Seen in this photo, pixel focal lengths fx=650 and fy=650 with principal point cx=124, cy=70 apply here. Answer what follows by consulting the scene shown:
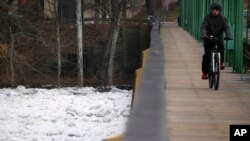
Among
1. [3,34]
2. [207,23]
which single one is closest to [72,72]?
[3,34]

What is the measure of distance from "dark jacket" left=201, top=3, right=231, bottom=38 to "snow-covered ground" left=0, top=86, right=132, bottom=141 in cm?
436

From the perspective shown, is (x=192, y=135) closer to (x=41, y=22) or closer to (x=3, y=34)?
(x=3, y=34)

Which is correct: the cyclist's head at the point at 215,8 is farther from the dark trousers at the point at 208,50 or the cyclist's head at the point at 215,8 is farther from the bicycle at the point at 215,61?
the dark trousers at the point at 208,50

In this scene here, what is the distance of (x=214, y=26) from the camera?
40.1ft

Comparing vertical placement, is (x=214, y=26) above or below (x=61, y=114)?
above

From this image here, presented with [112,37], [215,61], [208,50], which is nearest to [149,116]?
[215,61]

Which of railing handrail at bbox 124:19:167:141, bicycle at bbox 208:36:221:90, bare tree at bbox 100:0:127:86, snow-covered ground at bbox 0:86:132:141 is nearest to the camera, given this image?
railing handrail at bbox 124:19:167:141

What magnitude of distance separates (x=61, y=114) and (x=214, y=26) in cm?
1212

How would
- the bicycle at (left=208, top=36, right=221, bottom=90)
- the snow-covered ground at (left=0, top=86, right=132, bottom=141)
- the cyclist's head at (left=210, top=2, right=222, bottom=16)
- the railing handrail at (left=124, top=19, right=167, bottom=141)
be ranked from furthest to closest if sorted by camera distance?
1. the snow-covered ground at (left=0, top=86, right=132, bottom=141)
2. the bicycle at (left=208, top=36, right=221, bottom=90)
3. the cyclist's head at (left=210, top=2, right=222, bottom=16)
4. the railing handrail at (left=124, top=19, right=167, bottom=141)

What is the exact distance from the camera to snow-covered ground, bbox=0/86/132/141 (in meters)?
19.6

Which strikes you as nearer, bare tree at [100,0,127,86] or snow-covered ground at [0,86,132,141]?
snow-covered ground at [0,86,132,141]

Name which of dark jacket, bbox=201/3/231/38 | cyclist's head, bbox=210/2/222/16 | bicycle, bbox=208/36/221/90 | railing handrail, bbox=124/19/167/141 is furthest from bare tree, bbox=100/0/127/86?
railing handrail, bbox=124/19/167/141

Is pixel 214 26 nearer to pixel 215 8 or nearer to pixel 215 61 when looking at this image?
pixel 215 8

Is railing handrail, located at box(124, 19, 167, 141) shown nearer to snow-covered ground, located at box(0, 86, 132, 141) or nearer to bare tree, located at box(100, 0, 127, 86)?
snow-covered ground, located at box(0, 86, 132, 141)
